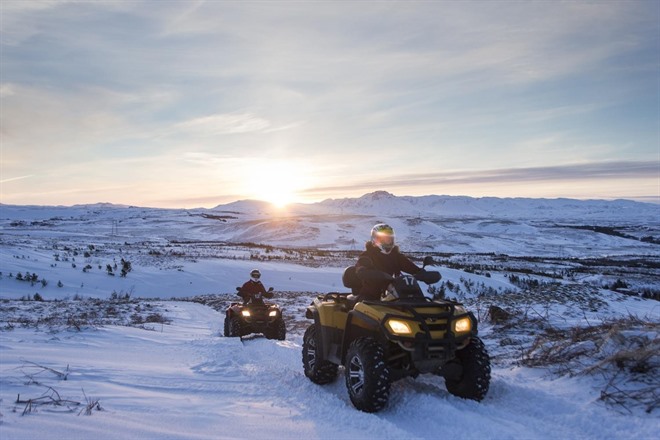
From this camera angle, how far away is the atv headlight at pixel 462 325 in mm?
4984

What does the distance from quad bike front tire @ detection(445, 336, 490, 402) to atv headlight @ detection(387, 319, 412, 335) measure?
85cm

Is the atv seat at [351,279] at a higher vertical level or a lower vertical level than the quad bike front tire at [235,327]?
higher

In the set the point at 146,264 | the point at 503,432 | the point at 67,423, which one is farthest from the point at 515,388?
the point at 146,264

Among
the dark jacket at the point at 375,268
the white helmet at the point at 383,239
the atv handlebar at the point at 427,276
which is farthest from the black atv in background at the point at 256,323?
the atv handlebar at the point at 427,276

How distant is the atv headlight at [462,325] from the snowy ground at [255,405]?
0.73m

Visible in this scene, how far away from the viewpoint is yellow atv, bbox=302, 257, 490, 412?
4723 millimetres

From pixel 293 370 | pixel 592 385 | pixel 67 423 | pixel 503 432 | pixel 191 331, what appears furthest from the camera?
pixel 191 331

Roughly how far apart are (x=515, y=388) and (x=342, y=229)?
65381mm

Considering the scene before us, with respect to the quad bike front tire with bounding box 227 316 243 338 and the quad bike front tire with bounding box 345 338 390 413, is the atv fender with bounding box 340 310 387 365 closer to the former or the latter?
the quad bike front tire with bounding box 345 338 390 413

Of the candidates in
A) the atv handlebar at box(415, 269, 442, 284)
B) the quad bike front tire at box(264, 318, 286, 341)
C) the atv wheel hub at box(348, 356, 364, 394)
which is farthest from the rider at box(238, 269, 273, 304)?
the atv wheel hub at box(348, 356, 364, 394)

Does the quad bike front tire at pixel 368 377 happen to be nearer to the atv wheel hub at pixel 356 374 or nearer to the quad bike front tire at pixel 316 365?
the atv wheel hub at pixel 356 374

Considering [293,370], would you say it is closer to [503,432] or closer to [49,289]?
[503,432]

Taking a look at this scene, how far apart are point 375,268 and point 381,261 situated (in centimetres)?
22

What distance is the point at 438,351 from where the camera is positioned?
15.6ft
